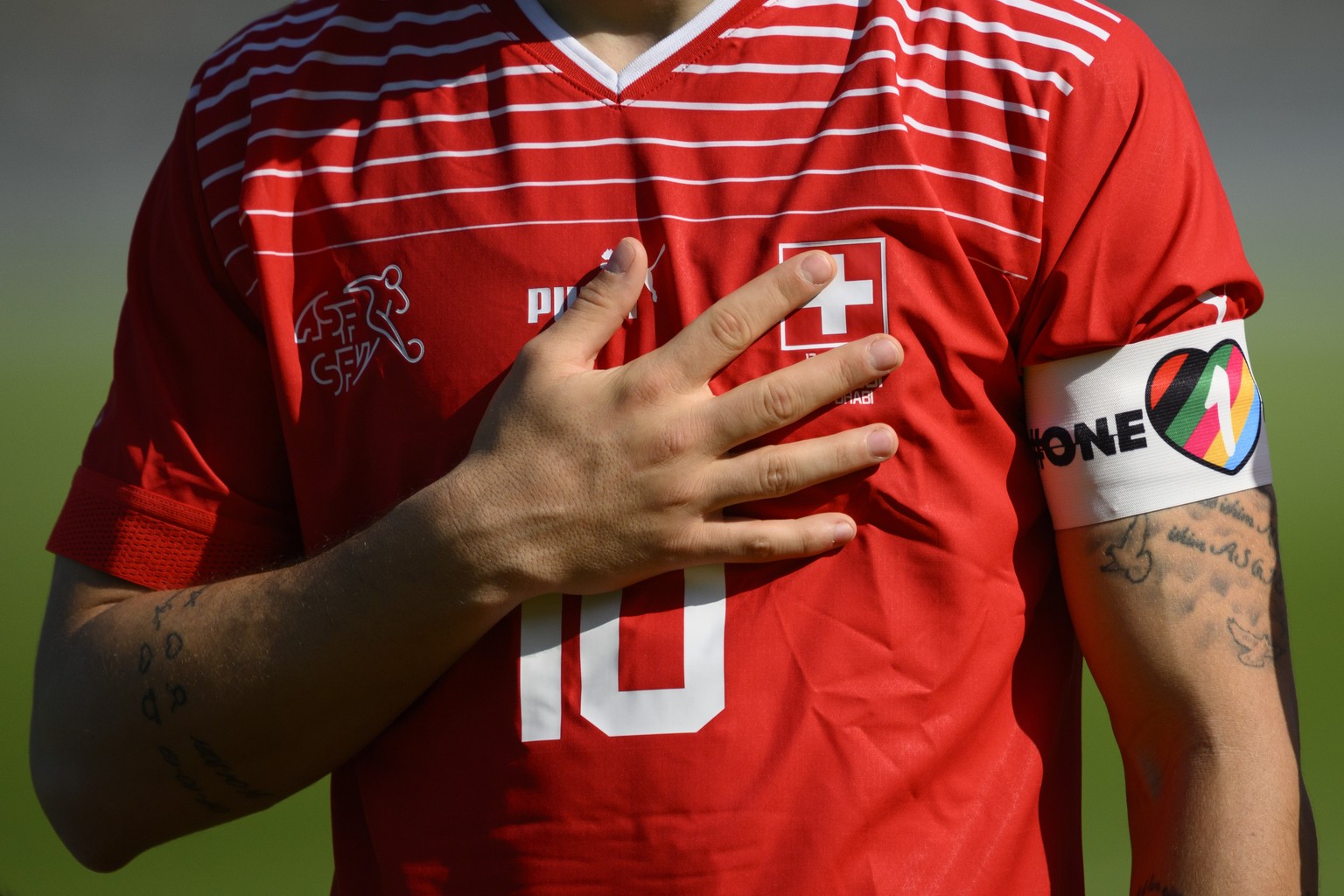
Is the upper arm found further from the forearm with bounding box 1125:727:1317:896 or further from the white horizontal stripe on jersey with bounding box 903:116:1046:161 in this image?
the white horizontal stripe on jersey with bounding box 903:116:1046:161

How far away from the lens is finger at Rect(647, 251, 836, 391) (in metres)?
0.76

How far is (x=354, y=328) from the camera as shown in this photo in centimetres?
86

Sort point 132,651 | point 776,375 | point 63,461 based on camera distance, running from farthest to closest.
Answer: point 63,461 → point 132,651 → point 776,375

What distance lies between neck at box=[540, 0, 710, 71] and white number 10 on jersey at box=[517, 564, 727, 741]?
395 mm

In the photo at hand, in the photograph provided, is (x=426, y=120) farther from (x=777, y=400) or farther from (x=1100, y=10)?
(x=1100, y=10)

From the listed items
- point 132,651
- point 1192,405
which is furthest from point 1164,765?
point 132,651

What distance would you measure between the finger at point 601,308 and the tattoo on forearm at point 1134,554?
0.36 metres

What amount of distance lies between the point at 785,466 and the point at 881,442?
0.22 feet

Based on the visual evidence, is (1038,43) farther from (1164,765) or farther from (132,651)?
(132,651)

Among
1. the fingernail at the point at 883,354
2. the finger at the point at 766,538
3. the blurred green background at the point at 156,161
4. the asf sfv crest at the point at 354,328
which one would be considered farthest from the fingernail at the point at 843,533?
the blurred green background at the point at 156,161

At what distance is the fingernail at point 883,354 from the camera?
0.77 metres

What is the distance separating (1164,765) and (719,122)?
0.54 m

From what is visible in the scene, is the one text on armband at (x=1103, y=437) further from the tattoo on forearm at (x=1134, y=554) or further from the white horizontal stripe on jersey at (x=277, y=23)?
the white horizontal stripe on jersey at (x=277, y=23)

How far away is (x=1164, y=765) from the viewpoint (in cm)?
81
